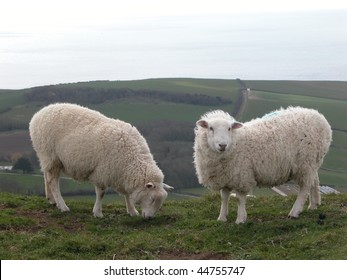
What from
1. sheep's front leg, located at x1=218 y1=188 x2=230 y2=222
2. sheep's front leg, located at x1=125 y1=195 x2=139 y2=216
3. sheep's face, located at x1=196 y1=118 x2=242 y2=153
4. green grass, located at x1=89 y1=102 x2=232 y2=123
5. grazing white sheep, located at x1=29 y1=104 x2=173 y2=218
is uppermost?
sheep's face, located at x1=196 y1=118 x2=242 y2=153

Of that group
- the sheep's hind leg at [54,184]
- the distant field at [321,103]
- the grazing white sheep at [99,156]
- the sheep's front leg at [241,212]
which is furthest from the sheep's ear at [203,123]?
the distant field at [321,103]

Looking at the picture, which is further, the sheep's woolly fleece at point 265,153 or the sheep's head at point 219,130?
the sheep's woolly fleece at point 265,153

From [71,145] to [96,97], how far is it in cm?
4917

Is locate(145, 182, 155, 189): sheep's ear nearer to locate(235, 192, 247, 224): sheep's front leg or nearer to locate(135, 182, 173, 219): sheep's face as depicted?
locate(135, 182, 173, 219): sheep's face

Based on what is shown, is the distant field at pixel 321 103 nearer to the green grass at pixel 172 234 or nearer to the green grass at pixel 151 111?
the green grass at pixel 151 111

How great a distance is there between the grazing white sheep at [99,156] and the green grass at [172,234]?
1.63 ft

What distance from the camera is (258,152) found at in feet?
35.8

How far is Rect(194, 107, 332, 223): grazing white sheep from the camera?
10852mm

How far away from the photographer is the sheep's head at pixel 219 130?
34.7 ft

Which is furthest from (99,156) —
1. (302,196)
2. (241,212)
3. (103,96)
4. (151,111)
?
(103,96)

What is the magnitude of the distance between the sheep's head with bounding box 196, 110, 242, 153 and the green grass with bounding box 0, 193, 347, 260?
1.52 m

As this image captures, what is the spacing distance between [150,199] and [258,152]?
8.36 ft

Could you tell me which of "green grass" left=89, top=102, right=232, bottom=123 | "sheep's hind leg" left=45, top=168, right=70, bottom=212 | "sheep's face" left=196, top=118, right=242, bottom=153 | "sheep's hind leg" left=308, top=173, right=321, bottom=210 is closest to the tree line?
"green grass" left=89, top=102, right=232, bottom=123
